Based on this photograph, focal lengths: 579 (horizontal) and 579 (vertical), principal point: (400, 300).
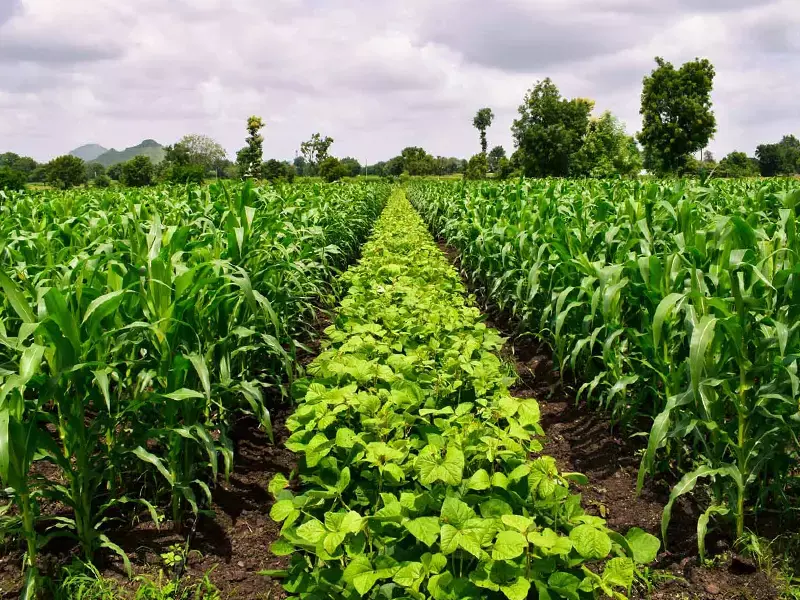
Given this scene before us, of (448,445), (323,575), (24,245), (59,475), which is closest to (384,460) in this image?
(448,445)

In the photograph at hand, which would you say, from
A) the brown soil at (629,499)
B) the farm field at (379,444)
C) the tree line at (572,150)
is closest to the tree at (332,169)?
the tree line at (572,150)

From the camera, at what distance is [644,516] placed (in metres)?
3.01

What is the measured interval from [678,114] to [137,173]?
58155mm

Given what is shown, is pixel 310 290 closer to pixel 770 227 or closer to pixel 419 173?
Answer: pixel 770 227

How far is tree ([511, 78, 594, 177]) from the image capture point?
6900 cm

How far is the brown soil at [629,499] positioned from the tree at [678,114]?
5507cm

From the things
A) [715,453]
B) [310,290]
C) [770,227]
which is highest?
[770,227]

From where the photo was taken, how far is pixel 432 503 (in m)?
2.00

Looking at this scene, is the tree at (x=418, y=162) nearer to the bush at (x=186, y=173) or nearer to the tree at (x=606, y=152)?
the tree at (x=606, y=152)

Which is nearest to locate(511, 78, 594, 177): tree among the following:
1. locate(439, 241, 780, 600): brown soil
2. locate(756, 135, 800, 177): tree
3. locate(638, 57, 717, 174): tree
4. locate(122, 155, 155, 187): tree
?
locate(638, 57, 717, 174): tree

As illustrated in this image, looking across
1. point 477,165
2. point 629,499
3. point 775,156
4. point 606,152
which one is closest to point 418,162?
point 477,165

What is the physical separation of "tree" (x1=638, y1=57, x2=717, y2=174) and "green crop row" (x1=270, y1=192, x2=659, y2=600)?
56.9m

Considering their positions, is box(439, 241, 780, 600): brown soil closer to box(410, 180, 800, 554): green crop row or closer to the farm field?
the farm field

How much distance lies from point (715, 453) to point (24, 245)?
472 cm
